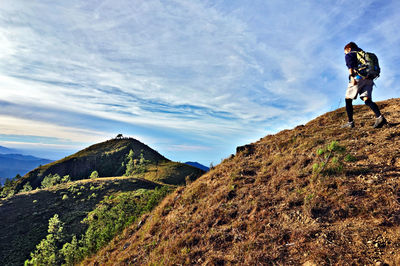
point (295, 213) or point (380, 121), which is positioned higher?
point (380, 121)

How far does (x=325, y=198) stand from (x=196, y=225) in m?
4.53

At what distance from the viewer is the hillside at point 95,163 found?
84.5 meters

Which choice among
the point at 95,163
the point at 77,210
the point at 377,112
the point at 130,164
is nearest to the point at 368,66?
the point at 377,112

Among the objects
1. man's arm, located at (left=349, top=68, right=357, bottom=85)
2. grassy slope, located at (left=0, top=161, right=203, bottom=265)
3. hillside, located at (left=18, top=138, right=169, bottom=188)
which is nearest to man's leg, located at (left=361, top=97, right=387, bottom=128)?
man's arm, located at (left=349, top=68, right=357, bottom=85)

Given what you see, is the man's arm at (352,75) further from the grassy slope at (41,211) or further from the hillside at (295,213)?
the grassy slope at (41,211)

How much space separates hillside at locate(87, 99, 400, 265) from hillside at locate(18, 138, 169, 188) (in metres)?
77.8

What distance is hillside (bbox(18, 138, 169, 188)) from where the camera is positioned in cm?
8450

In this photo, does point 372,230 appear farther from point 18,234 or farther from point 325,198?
point 18,234

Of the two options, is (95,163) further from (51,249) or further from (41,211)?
(51,249)

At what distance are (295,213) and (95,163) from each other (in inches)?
3903

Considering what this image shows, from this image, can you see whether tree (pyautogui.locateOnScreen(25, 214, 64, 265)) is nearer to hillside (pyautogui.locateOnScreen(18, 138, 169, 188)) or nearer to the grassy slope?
the grassy slope

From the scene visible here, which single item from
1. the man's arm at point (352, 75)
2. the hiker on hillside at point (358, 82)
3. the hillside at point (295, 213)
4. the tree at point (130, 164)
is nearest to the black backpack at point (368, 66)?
the hiker on hillside at point (358, 82)

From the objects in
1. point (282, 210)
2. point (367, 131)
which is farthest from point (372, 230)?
point (367, 131)

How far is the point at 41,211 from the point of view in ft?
102
